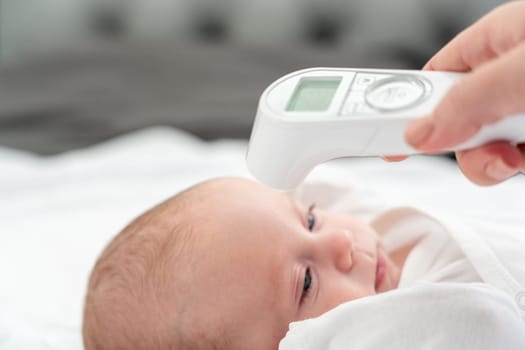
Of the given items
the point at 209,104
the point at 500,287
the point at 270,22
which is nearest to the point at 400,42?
the point at 270,22

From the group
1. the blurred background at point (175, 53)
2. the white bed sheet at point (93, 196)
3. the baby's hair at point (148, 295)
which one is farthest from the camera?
the blurred background at point (175, 53)

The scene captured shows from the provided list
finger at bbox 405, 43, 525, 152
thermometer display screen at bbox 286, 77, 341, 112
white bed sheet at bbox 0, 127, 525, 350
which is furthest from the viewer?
white bed sheet at bbox 0, 127, 525, 350

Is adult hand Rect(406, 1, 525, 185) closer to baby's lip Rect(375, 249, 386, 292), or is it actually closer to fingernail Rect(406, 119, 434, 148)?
fingernail Rect(406, 119, 434, 148)

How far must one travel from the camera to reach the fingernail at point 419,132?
0.51 metres

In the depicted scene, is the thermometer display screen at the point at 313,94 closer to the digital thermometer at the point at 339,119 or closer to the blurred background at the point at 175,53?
the digital thermometer at the point at 339,119

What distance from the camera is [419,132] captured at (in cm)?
51

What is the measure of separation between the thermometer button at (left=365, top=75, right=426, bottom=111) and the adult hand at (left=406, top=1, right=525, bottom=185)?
0.11 ft

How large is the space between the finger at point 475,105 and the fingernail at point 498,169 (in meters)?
0.05

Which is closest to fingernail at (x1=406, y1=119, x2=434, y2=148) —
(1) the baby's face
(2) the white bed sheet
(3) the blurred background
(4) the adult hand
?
(4) the adult hand

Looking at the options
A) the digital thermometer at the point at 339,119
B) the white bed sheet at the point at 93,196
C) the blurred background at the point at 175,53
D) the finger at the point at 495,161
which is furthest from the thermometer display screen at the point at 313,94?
the blurred background at the point at 175,53

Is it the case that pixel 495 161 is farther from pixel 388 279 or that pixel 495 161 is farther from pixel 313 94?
pixel 388 279

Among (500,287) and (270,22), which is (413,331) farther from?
(270,22)

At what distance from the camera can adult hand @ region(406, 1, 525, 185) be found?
478 mm

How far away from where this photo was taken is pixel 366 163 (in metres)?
1.27
